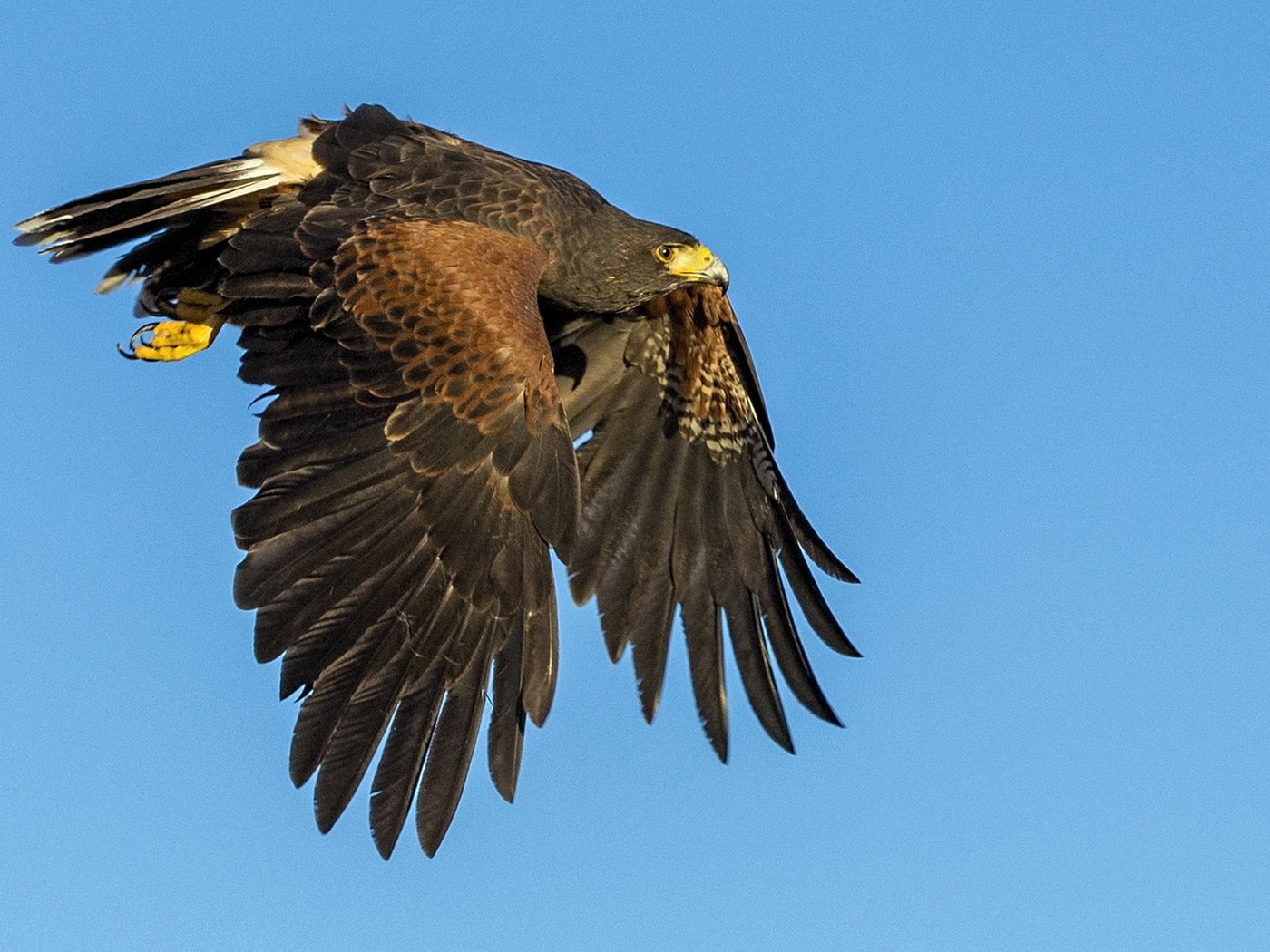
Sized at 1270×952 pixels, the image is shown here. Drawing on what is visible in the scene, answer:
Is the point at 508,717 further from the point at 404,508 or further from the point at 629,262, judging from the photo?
the point at 629,262

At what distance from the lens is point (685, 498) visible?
10.5 metres

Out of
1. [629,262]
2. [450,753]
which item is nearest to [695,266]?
[629,262]

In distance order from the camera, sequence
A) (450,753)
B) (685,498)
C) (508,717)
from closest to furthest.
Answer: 1. (450,753)
2. (508,717)
3. (685,498)

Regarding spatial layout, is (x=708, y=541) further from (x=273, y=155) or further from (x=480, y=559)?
(x=273, y=155)

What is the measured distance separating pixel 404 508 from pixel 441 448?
30 cm

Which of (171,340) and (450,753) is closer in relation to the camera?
(450,753)

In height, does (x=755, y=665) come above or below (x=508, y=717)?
above

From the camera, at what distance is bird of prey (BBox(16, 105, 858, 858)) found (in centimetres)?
786

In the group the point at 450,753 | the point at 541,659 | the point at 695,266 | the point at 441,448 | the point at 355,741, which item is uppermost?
the point at 695,266

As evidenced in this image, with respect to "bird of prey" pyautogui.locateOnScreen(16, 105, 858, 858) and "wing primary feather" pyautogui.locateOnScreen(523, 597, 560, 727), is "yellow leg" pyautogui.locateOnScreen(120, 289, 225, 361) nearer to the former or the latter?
"bird of prey" pyautogui.locateOnScreen(16, 105, 858, 858)

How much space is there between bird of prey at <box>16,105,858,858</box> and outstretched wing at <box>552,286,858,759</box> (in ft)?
0.05

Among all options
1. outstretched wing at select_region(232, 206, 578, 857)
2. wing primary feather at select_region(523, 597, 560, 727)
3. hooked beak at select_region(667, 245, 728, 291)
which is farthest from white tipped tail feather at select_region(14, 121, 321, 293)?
wing primary feather at select_region(523, 597, 560, 727)

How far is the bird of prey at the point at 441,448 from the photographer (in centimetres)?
786

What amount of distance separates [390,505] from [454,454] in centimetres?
35
